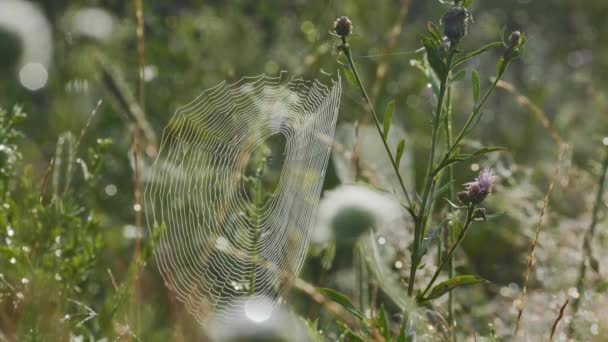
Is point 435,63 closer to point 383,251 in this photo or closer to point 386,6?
point 383,251

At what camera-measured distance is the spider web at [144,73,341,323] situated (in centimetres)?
123

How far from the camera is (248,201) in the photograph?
1.57m

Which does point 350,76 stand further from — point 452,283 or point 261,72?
point 261,72

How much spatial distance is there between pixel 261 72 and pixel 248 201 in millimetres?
985

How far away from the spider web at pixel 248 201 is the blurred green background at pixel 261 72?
77mm

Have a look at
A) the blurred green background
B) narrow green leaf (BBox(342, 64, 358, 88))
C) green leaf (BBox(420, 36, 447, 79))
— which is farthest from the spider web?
green leaf (BBox(420, 36, 447, 79))

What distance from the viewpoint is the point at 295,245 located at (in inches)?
56.3

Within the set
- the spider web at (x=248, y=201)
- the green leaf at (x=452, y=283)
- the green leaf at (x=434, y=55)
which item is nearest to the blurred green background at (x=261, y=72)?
the spider web at (x=248, y=201)

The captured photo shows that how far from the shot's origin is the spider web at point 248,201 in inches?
48.5

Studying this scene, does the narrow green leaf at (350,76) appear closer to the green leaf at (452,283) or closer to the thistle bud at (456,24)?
the thistle bud at (456,24)

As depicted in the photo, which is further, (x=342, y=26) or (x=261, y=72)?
(x=261, y=72)

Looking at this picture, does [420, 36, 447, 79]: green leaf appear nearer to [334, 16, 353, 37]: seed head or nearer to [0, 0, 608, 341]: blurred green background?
[334, 16, 353, 37]: seed head

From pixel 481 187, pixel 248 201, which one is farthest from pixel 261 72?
pixel 481 187

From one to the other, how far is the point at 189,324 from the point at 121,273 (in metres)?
0.65
